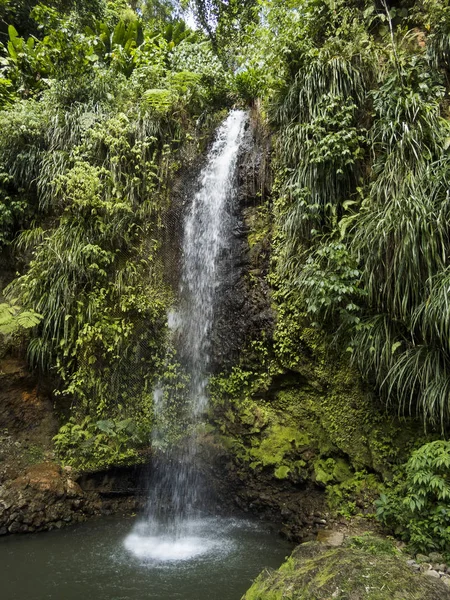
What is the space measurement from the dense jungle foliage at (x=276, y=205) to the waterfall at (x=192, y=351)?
0.32m

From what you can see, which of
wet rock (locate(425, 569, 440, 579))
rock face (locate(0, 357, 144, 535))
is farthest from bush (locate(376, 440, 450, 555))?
rock face (locate(0, 357, 144, 535))

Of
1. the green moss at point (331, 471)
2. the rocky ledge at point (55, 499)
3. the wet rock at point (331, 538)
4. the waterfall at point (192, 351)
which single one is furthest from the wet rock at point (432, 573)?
the rocky ledge at point (55, 499)

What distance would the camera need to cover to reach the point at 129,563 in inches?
164

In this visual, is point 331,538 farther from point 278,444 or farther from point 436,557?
point 278,444

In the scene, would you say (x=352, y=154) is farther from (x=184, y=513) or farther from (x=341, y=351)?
(x=184, y=513)

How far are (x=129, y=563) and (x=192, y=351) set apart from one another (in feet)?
8.84

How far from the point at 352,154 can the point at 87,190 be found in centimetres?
386

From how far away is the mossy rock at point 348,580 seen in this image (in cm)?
273

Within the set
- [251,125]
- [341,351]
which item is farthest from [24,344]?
[251,125]

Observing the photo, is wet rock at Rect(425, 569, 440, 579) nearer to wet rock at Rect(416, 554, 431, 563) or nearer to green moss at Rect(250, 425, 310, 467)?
wet rock at Rect(416, 554, 431, 563)

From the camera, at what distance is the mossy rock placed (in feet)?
8.97

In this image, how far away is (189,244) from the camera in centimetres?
650

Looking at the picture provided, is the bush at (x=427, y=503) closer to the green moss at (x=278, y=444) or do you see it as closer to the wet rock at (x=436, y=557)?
the wet rock at (x=436, y=557)

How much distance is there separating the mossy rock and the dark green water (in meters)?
0.68
